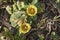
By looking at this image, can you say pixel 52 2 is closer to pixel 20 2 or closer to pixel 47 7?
pixel 47 7

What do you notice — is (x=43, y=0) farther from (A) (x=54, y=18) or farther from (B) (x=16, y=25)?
(B) (x=16, y=25)

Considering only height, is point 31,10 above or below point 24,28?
above

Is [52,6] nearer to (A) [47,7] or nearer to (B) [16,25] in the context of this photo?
(A) [47,7]

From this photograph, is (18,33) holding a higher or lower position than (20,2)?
lower

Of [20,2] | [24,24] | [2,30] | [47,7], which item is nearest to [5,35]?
[2,30]

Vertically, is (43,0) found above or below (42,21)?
above

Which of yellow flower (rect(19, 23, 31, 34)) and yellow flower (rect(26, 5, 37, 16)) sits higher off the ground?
yellow flower (rect(26, 5, 37, 16))

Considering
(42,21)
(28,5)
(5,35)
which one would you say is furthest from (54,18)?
(5,35)

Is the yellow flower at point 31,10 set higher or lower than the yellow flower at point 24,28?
higher
